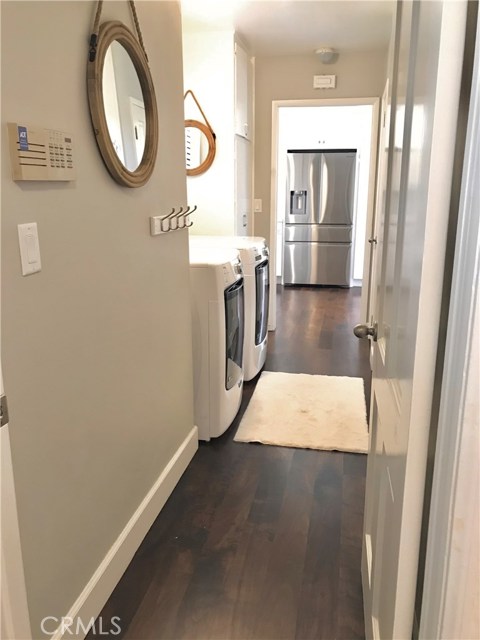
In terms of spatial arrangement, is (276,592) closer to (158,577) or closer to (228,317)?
(158,577)

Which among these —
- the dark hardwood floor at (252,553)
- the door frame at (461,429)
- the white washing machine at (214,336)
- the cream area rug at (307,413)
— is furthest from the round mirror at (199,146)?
the door frame at (461,429)

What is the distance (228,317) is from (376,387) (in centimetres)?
140

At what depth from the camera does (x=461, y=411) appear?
2.10ft

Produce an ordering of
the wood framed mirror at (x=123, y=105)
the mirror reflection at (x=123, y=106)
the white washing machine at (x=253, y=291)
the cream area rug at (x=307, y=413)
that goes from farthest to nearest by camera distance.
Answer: the white washing machine at (x=253, y=291) < the cream area rug at (x=307, y=413) < the mirror reflection at (x=123, y=106) < the wood framed mirror at (x=123, y=105)

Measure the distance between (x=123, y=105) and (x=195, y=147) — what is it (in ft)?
7.45

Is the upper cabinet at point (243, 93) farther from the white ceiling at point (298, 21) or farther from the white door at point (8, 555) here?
the white door at point (8, 555)

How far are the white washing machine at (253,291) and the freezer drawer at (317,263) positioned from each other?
10.9ft

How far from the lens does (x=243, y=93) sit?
4113mm

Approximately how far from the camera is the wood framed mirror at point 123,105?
1509mm

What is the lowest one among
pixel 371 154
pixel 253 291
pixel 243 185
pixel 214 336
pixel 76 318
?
pixel 214 336

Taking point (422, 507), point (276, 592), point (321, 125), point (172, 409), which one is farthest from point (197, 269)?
point (321, 125)

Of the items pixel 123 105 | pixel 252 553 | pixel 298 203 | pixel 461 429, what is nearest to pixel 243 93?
pixel 123 105

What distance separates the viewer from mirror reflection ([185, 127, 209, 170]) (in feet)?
12.8

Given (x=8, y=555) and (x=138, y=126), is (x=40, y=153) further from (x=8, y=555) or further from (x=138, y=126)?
(x=8, y=555)
